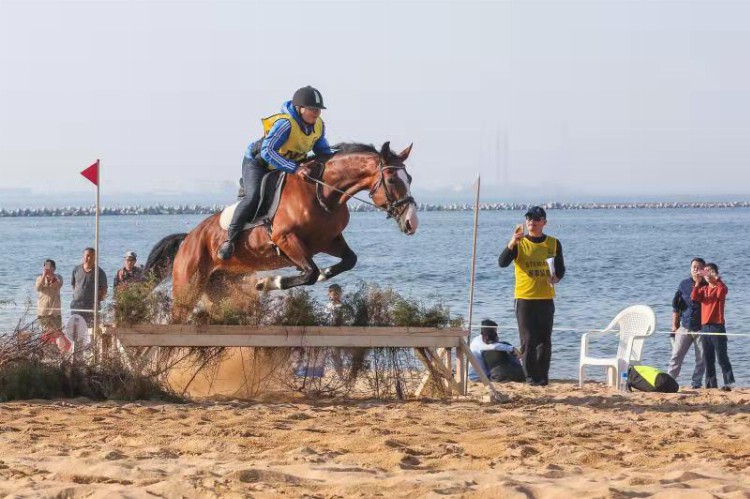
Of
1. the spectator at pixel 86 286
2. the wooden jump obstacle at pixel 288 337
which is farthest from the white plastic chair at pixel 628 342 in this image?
the spectator at pixel 86 286

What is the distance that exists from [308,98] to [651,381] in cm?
412

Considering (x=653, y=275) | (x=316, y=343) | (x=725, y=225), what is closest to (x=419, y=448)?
(x=316, y=343)

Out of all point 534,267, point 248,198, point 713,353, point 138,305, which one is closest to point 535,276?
point 534,267

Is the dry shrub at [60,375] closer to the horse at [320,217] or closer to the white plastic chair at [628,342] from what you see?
the horse at [320,217]

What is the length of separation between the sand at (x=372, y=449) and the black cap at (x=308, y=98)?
2.42 metres

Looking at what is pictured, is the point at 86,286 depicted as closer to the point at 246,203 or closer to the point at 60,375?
the point at 246,203

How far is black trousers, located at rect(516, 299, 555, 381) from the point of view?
427 inches

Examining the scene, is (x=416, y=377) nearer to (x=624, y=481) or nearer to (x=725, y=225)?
(x=624, y=481)

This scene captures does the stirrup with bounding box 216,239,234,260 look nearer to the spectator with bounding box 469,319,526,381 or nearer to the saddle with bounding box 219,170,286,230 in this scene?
the saddle with bounding box 219,170,286,230

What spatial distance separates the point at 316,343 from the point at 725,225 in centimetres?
7513

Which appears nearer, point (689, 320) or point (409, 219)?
point (409, 219)

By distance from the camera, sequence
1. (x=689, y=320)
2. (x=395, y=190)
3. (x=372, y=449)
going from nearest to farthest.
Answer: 1. (x=372, y=449)
2. (x=395, y=190)
3. (x=689, y=320)

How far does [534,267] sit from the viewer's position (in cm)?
1077

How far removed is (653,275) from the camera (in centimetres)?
3781
